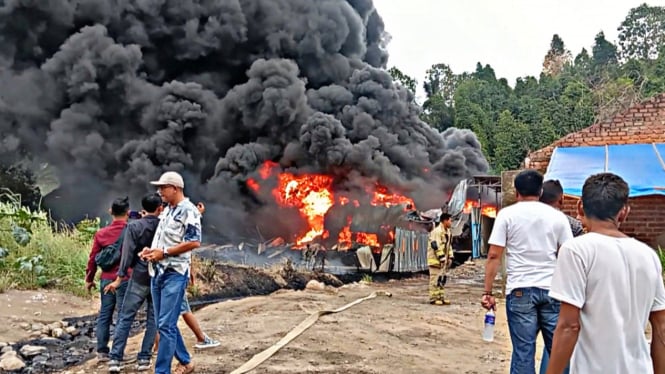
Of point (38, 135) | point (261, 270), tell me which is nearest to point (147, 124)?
point (38, 135)

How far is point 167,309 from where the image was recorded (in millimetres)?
4664

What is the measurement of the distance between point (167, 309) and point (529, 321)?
2.78 metres

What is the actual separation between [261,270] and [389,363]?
9.18 m

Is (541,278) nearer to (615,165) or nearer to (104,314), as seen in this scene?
(104,314)

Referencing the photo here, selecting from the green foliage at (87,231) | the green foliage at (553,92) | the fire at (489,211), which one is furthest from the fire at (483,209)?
the green foliage at (87,231)

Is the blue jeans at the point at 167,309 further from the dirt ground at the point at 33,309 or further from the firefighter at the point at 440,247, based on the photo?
the firefighter at the point at 440,247

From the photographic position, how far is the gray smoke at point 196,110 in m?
23.2

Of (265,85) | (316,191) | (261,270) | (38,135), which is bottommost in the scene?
(261,270)

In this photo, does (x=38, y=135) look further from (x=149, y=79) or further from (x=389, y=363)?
(x=389, y=363)

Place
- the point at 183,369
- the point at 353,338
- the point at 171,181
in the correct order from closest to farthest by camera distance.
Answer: the point at 171,181, the point at 183,369, the point at 353,338

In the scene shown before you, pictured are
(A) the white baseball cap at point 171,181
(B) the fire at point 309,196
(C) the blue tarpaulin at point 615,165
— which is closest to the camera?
(A) the white baseball cap at point 171,181

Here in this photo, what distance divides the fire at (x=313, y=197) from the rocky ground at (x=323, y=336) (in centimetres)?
1072

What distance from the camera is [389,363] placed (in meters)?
5.75

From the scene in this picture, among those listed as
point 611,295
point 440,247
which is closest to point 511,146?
point 440,247
